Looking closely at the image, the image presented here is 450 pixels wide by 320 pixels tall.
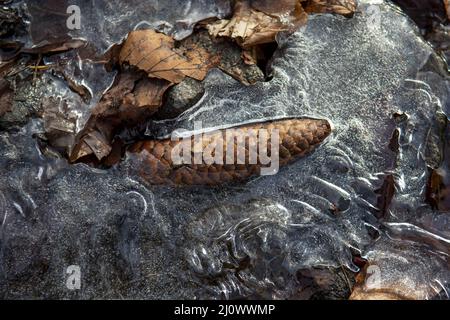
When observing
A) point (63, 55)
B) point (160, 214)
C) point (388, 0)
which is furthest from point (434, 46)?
point (63, 55)

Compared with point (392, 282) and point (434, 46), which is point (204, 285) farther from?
point (434, 46)

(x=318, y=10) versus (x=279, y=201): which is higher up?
(x=318, y=10)

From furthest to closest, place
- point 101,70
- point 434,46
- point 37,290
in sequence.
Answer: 1. point 434,46
2. point 101,70
3. point 37,290

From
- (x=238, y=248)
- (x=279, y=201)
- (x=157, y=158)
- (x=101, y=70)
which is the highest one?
(x=101, y=70)

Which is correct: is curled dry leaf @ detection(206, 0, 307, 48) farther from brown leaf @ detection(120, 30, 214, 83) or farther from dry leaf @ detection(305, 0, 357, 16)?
brown leaf @ detection(120, 30, 214, 83)

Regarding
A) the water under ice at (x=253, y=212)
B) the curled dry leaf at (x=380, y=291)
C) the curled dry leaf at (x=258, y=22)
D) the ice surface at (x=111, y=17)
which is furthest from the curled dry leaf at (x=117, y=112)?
the curled dry leaf at (x=380, y=291)

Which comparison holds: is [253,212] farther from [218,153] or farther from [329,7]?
[329,7]

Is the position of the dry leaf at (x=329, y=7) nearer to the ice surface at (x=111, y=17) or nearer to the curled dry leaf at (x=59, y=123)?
the ice surface at (x=111, y=17)

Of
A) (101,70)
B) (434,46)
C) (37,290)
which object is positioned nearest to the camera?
(37,290)
